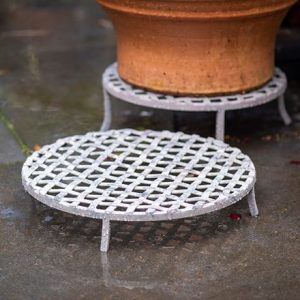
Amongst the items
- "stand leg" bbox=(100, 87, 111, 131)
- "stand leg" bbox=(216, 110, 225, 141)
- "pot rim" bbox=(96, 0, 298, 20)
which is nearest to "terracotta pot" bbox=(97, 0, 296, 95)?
"pot rim" bbox=(96, 0, 298, 20)

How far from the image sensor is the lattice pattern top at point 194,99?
3.74 meters

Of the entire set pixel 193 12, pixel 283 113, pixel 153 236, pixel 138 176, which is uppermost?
pixel 193 12

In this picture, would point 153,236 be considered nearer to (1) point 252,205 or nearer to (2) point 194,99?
(1) point 252,205

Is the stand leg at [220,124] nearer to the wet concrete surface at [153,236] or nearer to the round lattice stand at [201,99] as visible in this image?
the round lattice stand at [201,99]

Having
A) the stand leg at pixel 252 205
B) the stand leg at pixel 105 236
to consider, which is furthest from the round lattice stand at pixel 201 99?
the stand leg at pixel 105 236

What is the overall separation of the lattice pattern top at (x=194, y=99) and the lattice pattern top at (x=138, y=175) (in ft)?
0.73

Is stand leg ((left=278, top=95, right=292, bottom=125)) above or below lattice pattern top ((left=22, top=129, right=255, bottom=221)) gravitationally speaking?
below

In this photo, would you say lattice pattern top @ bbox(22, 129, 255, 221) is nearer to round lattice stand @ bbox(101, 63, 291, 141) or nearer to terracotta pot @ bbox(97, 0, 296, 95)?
round lattice stand @ bbox(101, 63, 291, 141)

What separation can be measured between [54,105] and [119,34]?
814 millimetres

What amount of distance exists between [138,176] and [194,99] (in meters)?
0.76

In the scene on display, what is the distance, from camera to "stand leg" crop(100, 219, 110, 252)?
2.92 m

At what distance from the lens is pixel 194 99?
381 centimetres

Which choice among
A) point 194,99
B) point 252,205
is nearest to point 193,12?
point 194,99

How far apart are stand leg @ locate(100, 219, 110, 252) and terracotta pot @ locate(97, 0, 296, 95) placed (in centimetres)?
114
